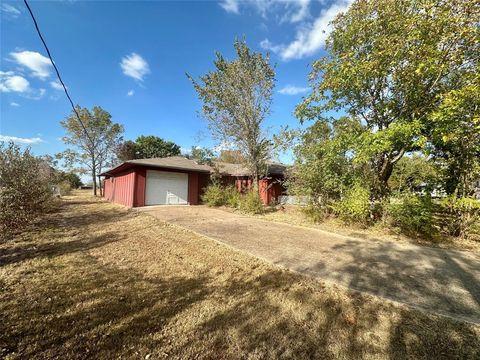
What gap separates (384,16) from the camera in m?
7.59

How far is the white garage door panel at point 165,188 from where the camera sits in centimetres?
1424

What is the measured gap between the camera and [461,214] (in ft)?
22.6

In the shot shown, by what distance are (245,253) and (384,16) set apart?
29.3 feet

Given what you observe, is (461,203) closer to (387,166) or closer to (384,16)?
(387,166)

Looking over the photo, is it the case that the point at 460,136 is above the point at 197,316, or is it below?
above

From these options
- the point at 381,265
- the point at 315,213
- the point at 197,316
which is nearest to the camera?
the point at 197,316

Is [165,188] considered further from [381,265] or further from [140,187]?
[381,265]

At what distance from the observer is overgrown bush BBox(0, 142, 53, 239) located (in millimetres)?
6559

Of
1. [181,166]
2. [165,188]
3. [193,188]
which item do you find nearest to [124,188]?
[165,188]

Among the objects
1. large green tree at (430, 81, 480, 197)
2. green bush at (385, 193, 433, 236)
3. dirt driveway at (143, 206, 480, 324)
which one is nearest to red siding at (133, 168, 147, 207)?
dirt driveway at (143, 206, 480, 324)

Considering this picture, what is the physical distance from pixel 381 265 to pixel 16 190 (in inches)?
411

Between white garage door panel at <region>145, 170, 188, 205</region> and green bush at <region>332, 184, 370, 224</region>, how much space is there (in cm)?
1042

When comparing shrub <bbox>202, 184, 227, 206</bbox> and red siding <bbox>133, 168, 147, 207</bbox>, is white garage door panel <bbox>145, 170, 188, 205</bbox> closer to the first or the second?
red siding <bbox>133, 168, 147, 207</bbox>

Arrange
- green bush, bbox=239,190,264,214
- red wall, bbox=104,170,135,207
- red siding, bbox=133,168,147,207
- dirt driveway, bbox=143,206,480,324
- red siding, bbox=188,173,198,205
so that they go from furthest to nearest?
red siding, bbox=188,173,198,205 → red wall, bbox=104,170,135,207 → red siding, bbox=133,168,147,207 → green bush, bbox=239,190,264,214 → dirt driveway, bbox=143,206,480,324
